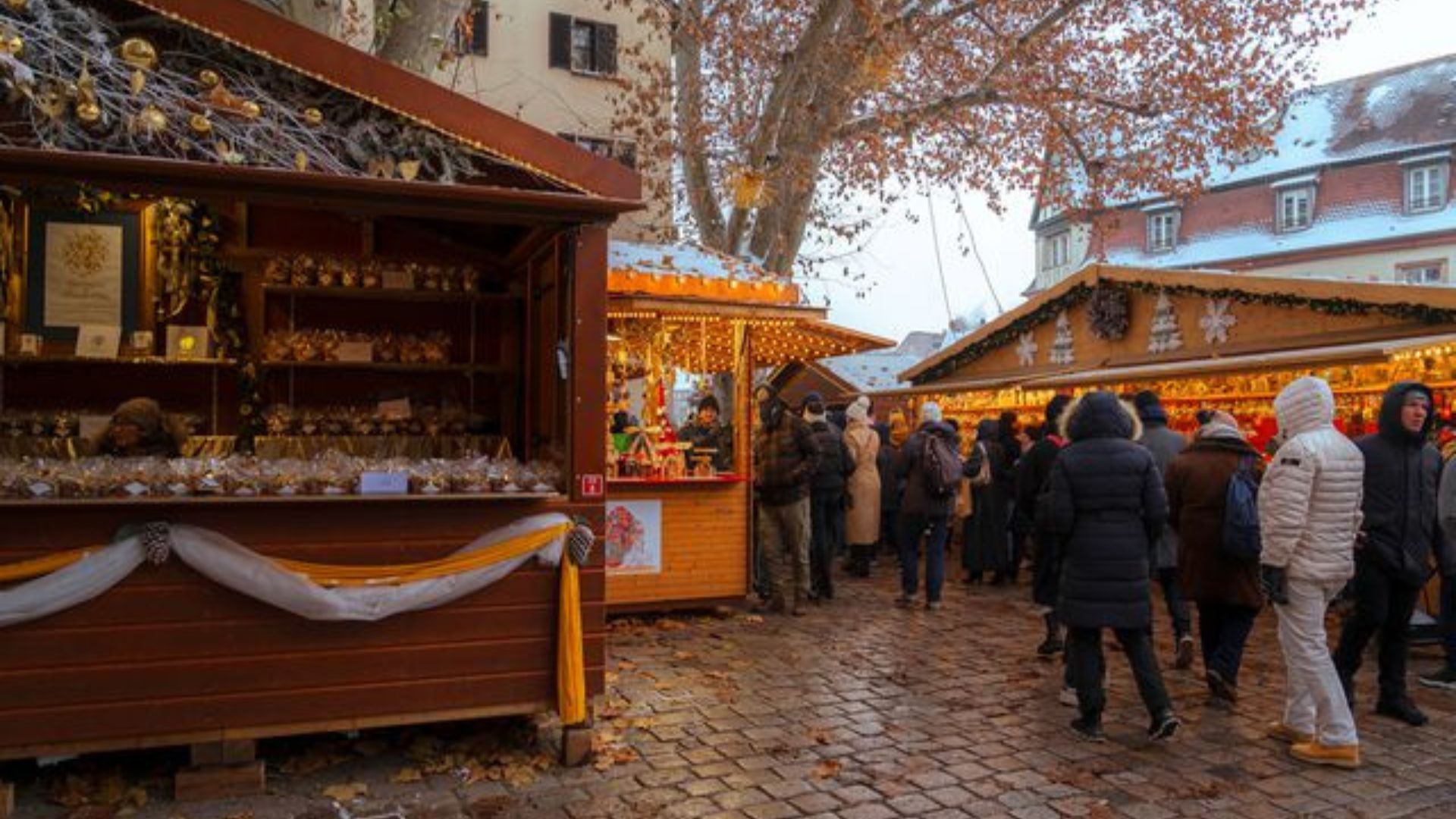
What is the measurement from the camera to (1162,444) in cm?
780

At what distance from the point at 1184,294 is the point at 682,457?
24.2ft

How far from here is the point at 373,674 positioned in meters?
4.65

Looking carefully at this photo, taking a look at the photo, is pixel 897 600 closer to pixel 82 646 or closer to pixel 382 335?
pixel 382 335

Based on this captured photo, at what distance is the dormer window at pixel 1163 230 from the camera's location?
112 feet

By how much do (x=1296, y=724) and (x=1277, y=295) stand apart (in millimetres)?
7261

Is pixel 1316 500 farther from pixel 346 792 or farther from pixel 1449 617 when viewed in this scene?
pixel 346 792

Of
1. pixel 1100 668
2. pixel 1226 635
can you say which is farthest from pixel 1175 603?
pixel 1100 668

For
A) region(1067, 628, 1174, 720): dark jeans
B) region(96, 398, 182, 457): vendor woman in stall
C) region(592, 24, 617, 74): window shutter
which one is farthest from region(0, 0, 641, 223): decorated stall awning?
region(592, 24, 617, 74): window shutter

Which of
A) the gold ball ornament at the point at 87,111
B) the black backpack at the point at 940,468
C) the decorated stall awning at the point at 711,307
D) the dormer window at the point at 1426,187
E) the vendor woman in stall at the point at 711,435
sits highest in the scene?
the dormer window at the point at 1426,187

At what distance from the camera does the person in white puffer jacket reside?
16.0 feet

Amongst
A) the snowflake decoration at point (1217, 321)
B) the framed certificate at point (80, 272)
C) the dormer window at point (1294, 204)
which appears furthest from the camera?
the dormer window at point (1294, 204)

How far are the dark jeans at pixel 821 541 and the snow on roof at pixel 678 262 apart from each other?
2.26 m

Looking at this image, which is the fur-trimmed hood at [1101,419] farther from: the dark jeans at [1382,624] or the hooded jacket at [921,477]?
the hooded jacket at [921,477]

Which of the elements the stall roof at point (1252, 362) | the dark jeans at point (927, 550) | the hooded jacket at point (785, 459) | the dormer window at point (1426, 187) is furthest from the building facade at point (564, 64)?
the dormer window at point (1426, 187)
